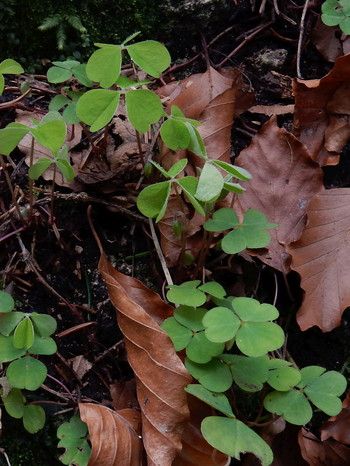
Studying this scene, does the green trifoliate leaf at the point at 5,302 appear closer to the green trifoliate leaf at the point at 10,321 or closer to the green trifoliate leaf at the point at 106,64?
the green trifoliate leaf at the point at 10,321

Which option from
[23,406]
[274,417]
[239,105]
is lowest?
[274,417]

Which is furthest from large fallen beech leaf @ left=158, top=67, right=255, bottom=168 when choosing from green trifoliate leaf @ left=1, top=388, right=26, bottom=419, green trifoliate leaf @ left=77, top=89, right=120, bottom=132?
green trifoliate leaf @ left=1, top=388, right=26, bottom=419

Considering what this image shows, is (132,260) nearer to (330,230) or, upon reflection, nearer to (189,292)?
(189,292)

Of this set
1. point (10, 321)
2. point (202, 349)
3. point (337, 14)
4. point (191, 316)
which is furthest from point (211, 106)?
point (10, 321)

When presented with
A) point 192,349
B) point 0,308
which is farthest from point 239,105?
point 0,308

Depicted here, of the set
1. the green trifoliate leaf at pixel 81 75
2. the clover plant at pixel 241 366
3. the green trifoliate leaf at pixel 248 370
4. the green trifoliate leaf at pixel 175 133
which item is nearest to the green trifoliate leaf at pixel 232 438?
the clover plant at pixel 241 366

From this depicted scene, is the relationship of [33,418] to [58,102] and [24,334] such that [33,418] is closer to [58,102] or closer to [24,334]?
[24,334]
